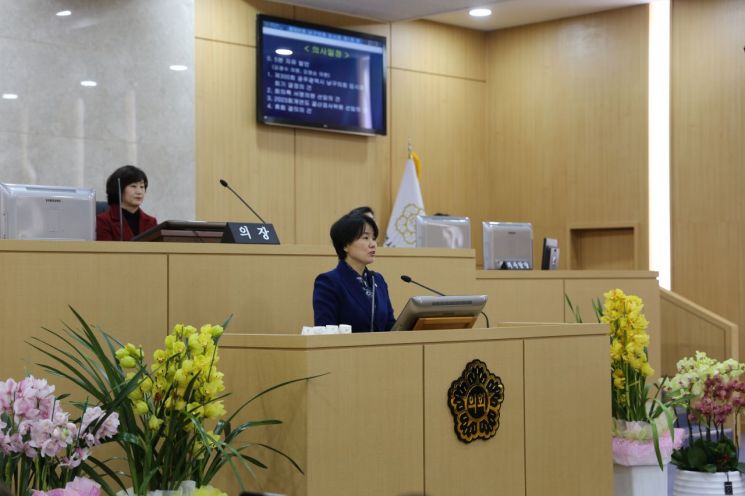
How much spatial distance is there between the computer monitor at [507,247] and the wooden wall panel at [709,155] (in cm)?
245

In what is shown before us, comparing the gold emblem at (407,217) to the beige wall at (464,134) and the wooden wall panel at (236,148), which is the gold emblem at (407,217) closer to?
the beige wall at (464,134)

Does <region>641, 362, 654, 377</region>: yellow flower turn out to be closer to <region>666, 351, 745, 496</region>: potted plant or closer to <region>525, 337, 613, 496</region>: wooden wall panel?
<region>666, 351, 745, 496</region>: potted plant

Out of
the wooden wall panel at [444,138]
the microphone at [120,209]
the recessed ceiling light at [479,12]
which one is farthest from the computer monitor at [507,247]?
the recessed ceiling light at [479,12]

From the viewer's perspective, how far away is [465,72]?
33.6 ft

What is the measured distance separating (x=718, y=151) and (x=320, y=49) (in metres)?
3.39

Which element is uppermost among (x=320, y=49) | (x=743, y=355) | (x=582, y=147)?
(x=320, y=49)

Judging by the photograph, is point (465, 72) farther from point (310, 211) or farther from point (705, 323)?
point (705, 323)

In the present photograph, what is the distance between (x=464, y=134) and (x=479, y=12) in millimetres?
1174

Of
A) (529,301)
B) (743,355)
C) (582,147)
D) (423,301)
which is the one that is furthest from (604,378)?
(582,147)

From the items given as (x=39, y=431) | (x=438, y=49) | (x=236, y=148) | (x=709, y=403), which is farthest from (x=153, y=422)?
(x=438, y=49)

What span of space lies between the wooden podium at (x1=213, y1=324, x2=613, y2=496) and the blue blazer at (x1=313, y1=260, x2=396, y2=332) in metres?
0.67

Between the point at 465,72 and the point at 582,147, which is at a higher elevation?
the point at 465,72

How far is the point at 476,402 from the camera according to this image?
386 cm

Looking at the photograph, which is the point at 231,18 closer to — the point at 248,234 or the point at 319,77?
the point at 319,77
